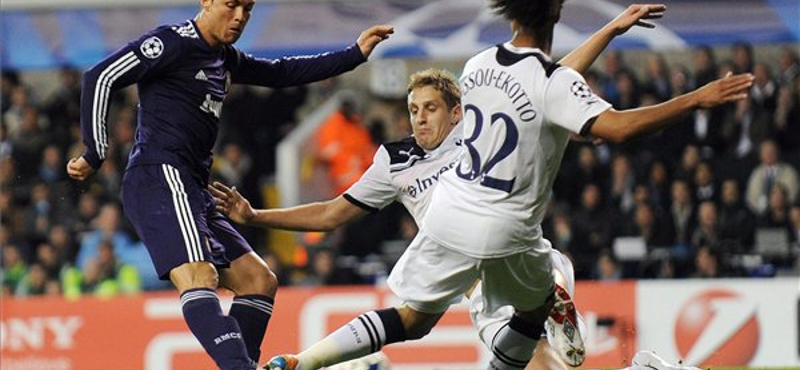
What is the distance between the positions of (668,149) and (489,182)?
387 inches

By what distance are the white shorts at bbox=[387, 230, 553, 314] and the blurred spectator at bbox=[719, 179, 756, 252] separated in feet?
28.7

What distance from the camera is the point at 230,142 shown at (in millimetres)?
17781

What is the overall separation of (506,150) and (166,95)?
193 cm

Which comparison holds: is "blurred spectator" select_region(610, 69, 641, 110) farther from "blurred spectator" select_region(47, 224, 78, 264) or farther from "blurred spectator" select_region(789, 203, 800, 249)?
"blurred spectator" select_region(47, 224, 78, 264)

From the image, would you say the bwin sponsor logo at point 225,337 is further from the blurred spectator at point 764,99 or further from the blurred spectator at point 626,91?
the blurred spectator at point 764,99

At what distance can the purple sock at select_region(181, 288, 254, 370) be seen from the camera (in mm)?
7500

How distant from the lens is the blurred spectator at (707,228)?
15.9 metres

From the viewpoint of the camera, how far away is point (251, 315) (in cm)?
837

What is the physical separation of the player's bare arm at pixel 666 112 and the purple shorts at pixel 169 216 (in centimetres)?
212

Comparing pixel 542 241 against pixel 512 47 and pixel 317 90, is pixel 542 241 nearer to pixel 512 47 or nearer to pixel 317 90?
pixel 512 47

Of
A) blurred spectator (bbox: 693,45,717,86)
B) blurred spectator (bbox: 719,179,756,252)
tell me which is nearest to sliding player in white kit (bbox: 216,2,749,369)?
blurred spectator (bbox: 719,179,756,252)

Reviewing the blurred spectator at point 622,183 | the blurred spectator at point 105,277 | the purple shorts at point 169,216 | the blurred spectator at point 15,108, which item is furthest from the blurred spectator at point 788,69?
the purple shorts at point 169,216

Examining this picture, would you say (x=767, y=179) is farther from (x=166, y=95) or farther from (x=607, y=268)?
(x=166, y=95)

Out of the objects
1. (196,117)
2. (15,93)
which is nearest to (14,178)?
(15,93)
